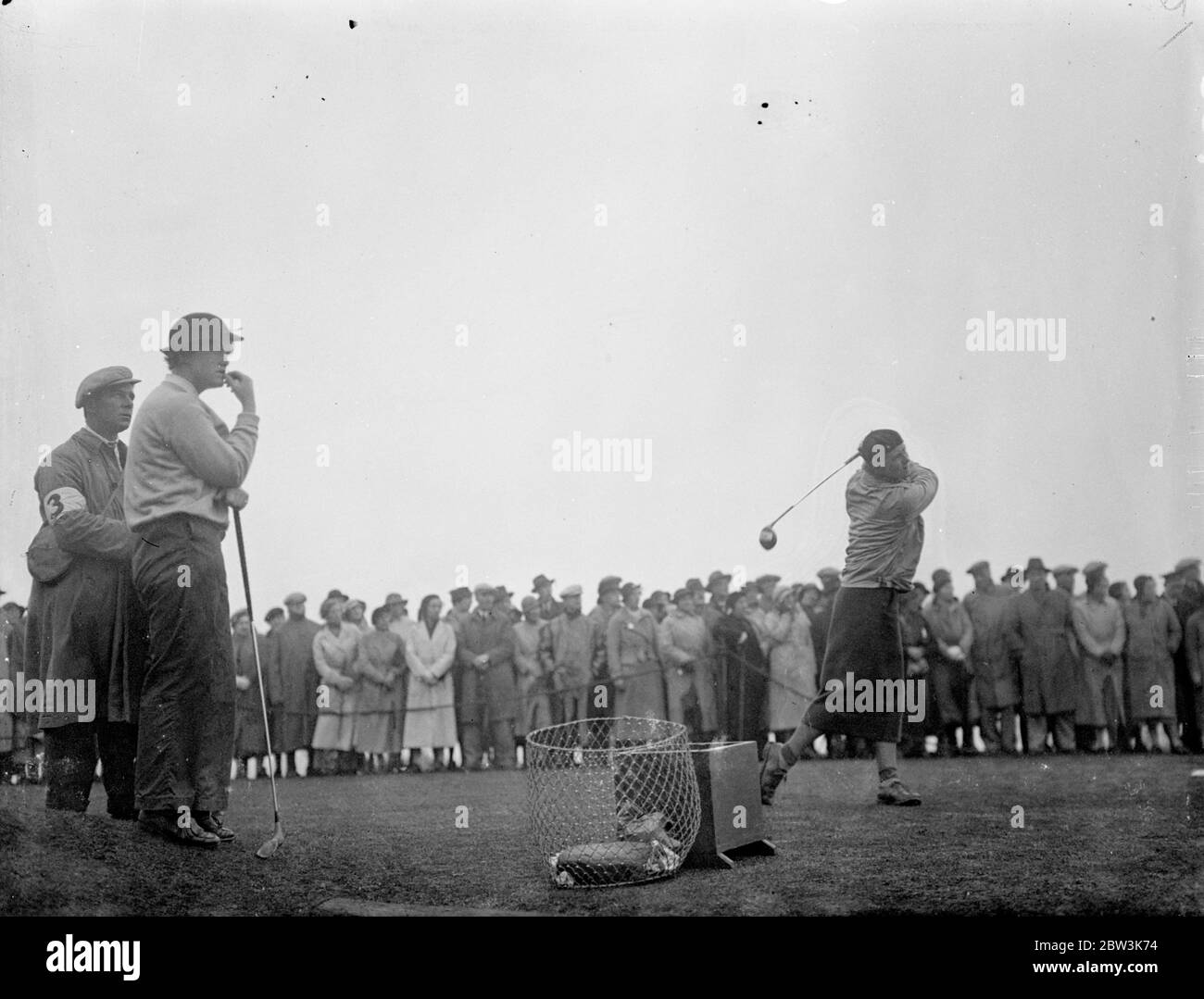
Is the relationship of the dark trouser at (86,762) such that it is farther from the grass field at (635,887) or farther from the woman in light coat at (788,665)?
the woman in light coat at (788,665)

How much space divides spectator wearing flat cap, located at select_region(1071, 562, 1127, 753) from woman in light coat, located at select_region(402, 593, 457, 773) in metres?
2.61

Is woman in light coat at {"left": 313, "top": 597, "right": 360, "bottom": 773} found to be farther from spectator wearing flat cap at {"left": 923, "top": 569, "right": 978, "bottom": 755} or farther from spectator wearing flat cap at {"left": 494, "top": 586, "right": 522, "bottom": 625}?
spectator wearing flat cap at {"left": 923, "top": 569, "right": 978, "bottom": 755}

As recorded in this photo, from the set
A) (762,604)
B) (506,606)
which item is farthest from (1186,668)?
(506,606)

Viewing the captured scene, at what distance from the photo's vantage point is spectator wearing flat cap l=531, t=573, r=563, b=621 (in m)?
4.91

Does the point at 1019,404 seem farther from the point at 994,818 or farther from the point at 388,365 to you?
the point at 388,365

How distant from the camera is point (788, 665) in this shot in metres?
5.05

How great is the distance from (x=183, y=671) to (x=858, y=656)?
260 cm

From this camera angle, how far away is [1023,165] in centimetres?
498

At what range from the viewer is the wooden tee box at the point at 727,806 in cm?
463

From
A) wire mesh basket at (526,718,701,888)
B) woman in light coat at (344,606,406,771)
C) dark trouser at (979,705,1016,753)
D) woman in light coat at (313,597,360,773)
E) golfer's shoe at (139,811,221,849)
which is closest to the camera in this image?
wire mesh basket at (526,718,701,888)

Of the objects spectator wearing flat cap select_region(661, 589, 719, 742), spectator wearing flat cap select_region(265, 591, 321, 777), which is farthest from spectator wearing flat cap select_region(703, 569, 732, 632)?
spectator wearing flat cap select_region(265, 591, 321, 777)

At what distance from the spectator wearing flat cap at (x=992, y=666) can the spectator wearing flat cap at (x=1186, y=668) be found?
0.67 metres
